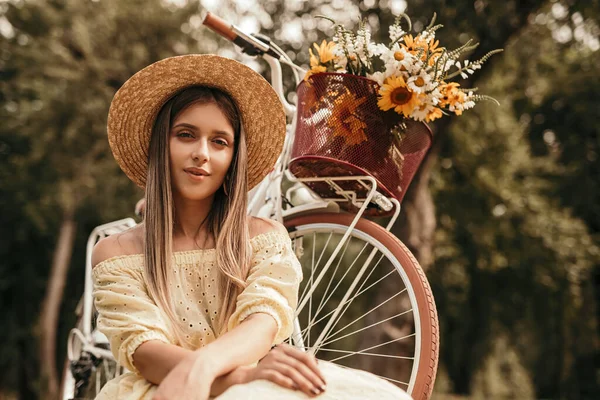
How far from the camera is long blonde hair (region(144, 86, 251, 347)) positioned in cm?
214

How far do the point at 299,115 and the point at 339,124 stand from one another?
241mm

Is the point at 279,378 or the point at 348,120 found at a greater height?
the point at 348,120

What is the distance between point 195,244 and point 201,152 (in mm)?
311

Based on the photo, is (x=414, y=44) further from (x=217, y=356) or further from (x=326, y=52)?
(x=217, y=356)

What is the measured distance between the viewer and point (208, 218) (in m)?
2.40

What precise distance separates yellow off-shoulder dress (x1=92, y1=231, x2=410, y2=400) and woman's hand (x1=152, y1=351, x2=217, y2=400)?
0.73ft

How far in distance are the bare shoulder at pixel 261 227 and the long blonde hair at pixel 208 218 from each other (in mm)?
45

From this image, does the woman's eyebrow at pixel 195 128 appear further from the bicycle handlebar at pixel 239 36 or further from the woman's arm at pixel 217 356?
the bicycle handlebar at pixel 239 36

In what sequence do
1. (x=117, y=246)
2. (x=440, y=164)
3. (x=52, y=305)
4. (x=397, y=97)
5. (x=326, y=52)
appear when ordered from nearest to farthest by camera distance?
(x=117, y=246), (x=397, y=97), (x=326, y=52), (x=440, y=164), (x=52, y=305)

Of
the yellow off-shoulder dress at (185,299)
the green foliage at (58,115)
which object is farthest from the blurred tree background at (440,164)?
the yellow off-shoulder dress at (185,299)

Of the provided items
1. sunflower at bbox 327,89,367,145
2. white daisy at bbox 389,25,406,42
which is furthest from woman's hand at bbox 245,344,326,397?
white daisy at bbox 389,25,406,42

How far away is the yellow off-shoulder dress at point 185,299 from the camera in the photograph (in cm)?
196

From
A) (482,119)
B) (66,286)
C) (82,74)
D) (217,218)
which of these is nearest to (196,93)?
(217,218)

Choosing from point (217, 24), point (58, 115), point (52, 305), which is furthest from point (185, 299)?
point (52, 305)
